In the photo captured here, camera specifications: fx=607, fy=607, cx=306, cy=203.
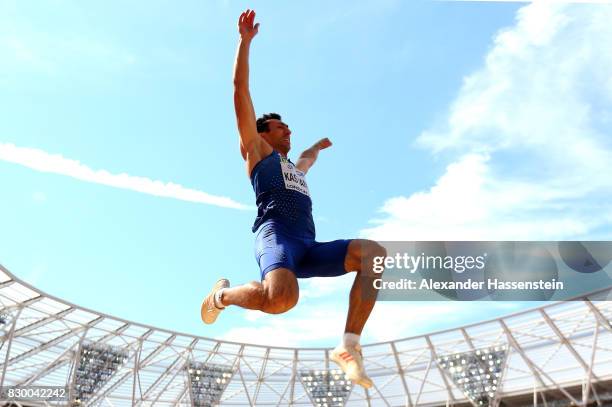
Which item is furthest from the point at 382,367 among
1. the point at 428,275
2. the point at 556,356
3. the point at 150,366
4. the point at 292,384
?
the point at 428,275

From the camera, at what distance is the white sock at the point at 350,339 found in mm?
4762

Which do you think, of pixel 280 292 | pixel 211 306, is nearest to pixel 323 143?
pixel 211 306

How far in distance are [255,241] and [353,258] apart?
97 cm

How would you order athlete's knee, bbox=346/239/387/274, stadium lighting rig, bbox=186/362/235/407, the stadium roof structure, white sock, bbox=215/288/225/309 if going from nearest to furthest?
athlete's knee, bbox=346/239/387/274 < white sock, bbox=215/288/225/309 < the stadium roof structure < stadium lighting rig, bbox=186/362/235/407

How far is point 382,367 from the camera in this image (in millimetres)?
29344

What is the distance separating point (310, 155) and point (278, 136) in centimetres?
115

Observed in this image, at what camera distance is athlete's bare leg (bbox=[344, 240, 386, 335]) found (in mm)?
4809

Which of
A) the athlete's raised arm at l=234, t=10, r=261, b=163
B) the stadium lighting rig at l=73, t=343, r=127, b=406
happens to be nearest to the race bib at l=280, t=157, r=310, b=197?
the athlete's raised arm at l=234, t=10, r=261, b=163

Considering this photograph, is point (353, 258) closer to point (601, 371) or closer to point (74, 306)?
point (74, 306)

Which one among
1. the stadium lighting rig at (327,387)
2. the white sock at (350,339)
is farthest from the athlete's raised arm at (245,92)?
the stadium lighting rig at (327,387)

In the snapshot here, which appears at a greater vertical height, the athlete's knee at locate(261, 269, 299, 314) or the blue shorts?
the blue shorts

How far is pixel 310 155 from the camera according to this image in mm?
7059

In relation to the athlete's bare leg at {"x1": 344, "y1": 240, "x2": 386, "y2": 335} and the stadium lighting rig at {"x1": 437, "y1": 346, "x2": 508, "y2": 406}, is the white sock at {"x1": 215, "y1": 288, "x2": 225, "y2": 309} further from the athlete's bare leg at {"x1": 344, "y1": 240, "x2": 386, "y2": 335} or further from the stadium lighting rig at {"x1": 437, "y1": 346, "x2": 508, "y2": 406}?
the stadium lighting rig at {"x1": 437, "y1": 346, "x2": 508, "y2": 406}
